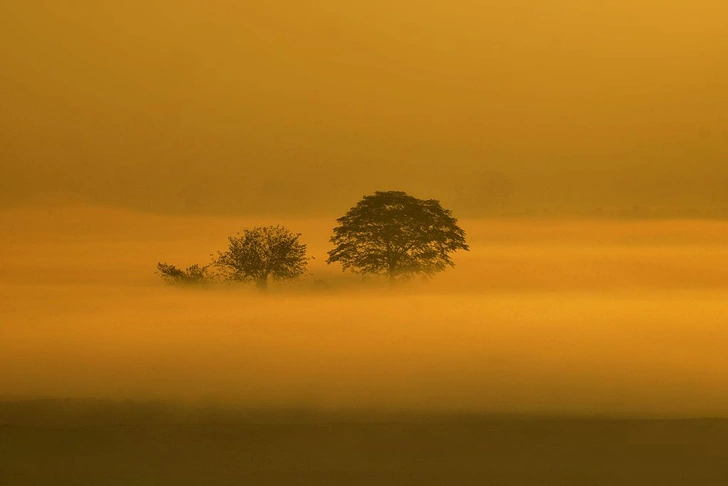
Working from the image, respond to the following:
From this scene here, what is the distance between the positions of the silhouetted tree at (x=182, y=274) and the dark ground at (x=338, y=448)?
16.2m

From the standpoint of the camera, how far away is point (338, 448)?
1747 cm

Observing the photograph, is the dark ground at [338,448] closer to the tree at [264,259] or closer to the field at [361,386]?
the field at [361,386]

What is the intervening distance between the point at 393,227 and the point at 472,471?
1976 cm

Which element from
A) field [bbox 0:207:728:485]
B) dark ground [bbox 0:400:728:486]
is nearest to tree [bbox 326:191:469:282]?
field [bbox 0:207:728:485]

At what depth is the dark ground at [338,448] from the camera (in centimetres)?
1590

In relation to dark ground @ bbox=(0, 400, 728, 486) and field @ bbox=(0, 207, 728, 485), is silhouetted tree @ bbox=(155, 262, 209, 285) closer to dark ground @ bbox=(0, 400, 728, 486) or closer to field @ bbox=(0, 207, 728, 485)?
field @ bbox=(0, 207, 728, 485)

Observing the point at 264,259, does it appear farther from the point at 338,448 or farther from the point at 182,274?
the point at 338,448

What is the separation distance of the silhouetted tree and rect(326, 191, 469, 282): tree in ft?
16.6

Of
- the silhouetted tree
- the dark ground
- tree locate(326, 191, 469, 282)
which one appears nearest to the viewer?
the dark ground

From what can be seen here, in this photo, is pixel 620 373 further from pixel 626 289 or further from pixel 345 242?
pixel 626 289

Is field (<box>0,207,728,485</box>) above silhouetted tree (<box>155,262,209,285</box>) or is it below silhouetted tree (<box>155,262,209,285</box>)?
below

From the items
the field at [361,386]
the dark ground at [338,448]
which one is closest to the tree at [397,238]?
the field at [361,386]

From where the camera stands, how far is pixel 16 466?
54.2 feet

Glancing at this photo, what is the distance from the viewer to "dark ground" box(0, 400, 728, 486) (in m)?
15.9
